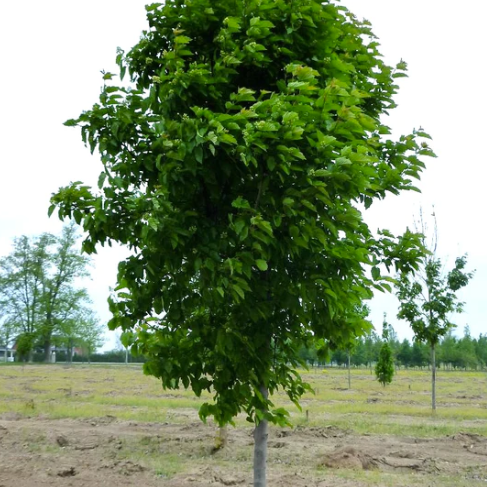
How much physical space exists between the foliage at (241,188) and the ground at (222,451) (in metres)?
4.20

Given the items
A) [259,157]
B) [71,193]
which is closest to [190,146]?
[259,157]

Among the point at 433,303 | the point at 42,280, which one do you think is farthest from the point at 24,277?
the point at 433,303

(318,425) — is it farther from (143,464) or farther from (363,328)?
(363,328)

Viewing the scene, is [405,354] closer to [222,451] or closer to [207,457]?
[222,451]

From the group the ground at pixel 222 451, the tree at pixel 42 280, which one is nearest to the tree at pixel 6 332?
the tree at pixel 42 280

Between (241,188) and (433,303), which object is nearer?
(241,188)

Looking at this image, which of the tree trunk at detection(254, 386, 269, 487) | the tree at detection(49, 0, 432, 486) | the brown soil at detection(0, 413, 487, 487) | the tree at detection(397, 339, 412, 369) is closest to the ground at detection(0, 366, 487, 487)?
the brown soil at detection(0, 413, 487, 487)

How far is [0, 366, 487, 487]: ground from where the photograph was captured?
792 cm

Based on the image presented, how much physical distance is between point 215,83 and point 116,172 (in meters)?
0.95

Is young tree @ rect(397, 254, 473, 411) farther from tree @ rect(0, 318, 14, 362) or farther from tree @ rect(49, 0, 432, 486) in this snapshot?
tree @ rect(0, 318, 14, 362)

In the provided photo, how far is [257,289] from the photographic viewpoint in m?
3.87

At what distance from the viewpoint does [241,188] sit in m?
3.94

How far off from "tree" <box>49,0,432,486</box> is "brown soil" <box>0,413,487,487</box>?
4119 mm

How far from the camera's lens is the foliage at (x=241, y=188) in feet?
11.0
